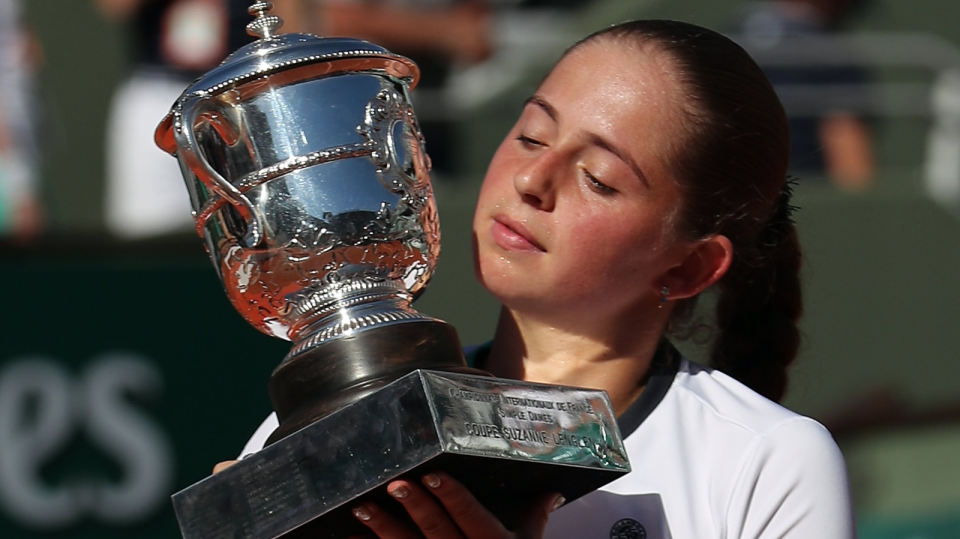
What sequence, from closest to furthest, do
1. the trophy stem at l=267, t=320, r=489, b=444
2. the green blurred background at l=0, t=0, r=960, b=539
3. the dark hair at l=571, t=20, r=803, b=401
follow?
the trophy stem at l=267, t=320, r=489, b=444
the dark hair at l=571, t=20, r=803, b=401
the green blurred background at l=0, t=0, r=960, b=539

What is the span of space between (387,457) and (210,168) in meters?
0.38

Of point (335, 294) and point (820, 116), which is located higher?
point (335, 294)

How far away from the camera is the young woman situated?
146cm

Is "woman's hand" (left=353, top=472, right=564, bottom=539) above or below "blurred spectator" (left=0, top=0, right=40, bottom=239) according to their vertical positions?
above

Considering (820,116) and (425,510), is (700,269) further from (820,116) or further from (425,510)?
(820,116)

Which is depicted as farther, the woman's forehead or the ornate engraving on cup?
the woman's forehead

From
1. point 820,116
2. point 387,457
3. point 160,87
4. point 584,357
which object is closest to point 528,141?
point 584,357

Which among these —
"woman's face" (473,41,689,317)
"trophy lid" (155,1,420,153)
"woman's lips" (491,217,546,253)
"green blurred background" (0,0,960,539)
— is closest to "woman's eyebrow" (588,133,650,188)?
"woman's face" (473,41,689,317)

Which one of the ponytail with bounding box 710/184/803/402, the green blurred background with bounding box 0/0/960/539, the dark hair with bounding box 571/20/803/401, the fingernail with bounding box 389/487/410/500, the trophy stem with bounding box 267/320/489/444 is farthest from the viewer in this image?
the green blurred background with bounding box 0/0/960/539

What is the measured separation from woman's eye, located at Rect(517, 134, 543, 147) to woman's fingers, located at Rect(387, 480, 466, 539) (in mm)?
485

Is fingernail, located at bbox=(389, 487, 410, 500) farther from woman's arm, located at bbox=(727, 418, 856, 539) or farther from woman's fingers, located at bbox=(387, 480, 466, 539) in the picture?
woman's arm, located at bbox=(727, 418, 856, 539)

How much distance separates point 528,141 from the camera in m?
1.60

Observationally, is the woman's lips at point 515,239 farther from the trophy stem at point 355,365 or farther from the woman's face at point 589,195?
the trophy stem at point 355,365

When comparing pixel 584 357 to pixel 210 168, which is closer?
pixel 210 168
